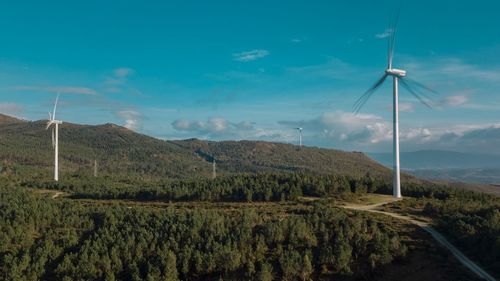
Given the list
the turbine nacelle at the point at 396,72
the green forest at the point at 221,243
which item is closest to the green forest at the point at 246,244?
the green forest at the point at 221,243

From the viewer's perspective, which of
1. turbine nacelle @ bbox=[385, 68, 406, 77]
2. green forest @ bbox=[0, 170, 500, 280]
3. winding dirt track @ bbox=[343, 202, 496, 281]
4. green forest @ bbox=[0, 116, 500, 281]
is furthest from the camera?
turbine nacelle @ bbox=[385, 68, 406, 77]

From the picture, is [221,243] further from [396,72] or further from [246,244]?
[396,72]

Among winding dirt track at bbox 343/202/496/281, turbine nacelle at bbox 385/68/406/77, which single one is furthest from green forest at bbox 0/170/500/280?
turbine nacelle at bbox 385/68/406/77

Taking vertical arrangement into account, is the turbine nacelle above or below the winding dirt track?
above

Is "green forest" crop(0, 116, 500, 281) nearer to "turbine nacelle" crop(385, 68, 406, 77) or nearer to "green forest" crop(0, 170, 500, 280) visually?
"green forest" crop(0, 170, 500, 280)

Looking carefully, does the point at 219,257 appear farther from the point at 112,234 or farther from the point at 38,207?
the point at 38,207

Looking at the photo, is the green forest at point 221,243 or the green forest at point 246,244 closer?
the green forest at point 246,244

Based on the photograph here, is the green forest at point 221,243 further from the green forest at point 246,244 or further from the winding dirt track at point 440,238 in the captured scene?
the winding dirt track at point 440,238

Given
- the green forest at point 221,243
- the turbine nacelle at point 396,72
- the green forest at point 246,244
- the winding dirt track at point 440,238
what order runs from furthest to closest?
1. the turbine nacelle at point 396,72
2. the green forest at point 221,243
3. the green forest at point 246,244
4. the winding dirt track at point 440,238
